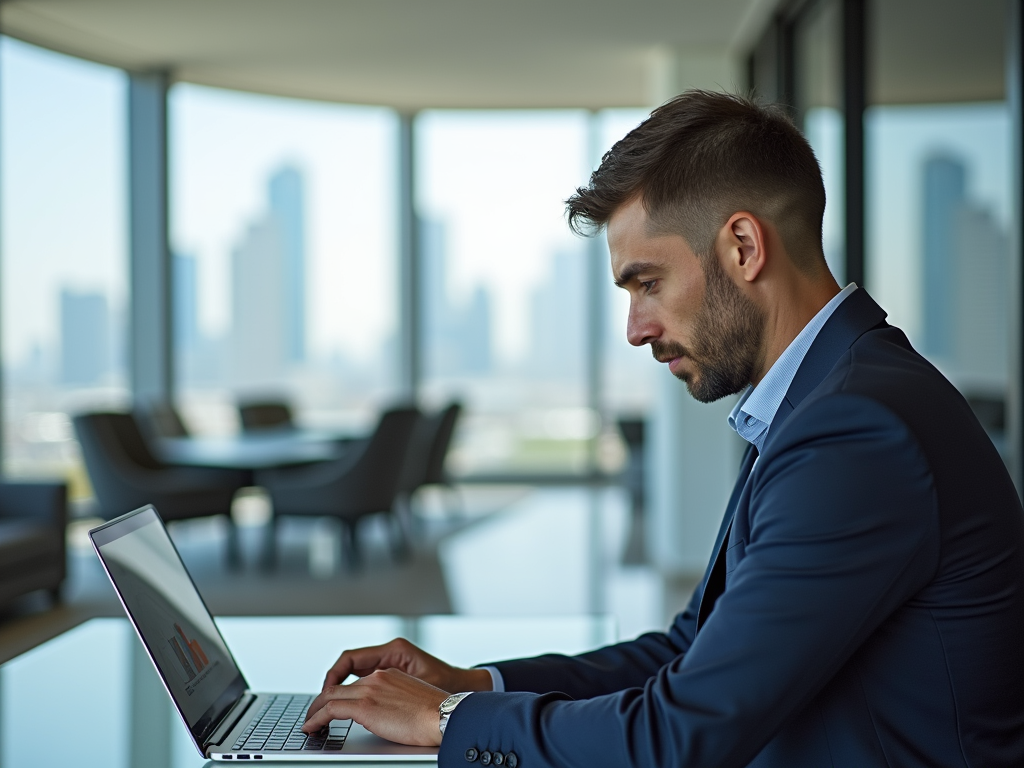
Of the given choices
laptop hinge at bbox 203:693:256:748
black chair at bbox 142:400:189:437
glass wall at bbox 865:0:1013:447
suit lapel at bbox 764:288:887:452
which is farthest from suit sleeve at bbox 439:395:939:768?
black chair at bbox 142:400:189:437

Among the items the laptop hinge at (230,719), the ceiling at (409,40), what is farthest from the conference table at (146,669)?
the ceiling at (409,40)

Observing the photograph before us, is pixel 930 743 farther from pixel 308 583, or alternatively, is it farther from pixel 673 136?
pixel 308 583

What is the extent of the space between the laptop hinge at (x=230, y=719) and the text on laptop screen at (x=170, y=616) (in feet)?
0.09

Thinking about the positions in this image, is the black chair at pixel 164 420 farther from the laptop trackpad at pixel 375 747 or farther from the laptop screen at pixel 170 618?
the laptop trackpad at pixel 375 747

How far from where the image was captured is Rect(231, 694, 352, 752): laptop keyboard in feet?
3.72

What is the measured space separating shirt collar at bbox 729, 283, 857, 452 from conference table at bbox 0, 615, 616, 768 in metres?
0.53

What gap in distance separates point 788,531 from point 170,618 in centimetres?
78

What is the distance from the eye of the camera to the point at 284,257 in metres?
9.59

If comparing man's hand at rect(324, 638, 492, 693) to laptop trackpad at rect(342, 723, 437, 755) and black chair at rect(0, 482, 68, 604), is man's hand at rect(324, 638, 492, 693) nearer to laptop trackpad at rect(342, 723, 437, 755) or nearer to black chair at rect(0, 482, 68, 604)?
laptop trackpad at rect(342, 723, 437, 755)

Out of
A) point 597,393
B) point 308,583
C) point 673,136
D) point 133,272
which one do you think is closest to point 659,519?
point 308,583

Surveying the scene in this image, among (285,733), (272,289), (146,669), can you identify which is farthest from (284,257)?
(285,733)

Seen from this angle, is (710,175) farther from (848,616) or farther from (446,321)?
(446,321)

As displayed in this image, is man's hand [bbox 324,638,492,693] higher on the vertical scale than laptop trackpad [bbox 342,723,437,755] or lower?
higher

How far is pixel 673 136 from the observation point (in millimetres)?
1088
